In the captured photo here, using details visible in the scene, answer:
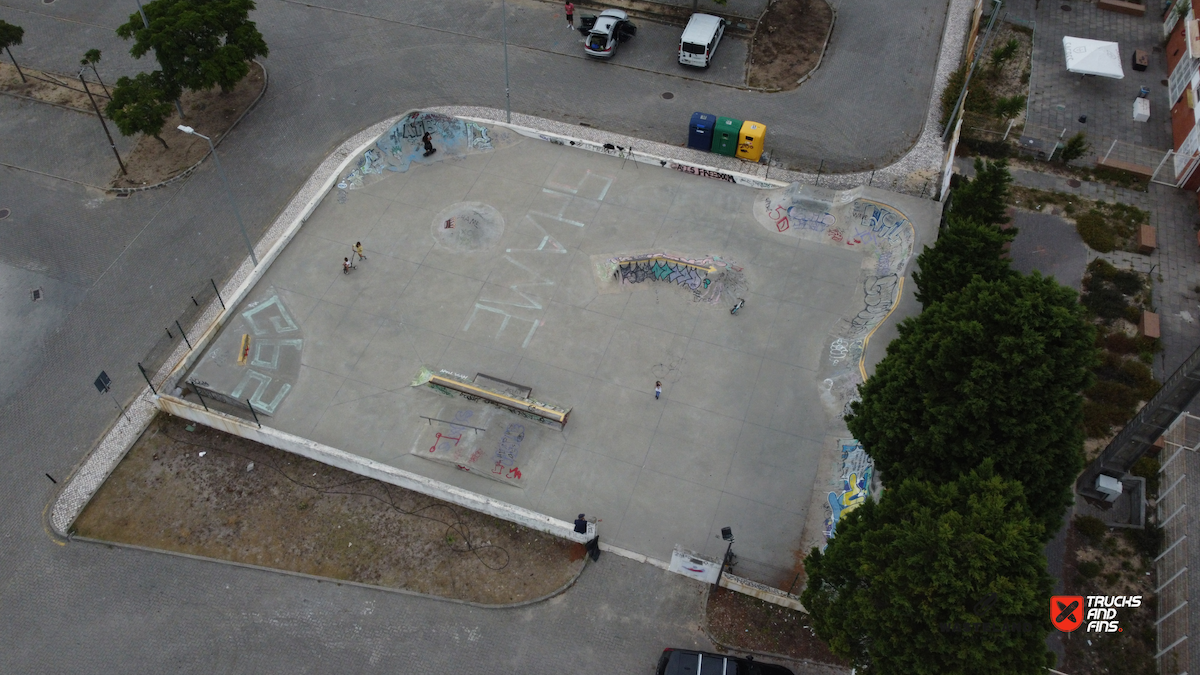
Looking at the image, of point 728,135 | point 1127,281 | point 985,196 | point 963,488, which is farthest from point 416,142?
point 1127,281

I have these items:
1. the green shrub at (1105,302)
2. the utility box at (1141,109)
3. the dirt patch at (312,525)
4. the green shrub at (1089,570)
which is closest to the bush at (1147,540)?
the green shrub at (1089,570)

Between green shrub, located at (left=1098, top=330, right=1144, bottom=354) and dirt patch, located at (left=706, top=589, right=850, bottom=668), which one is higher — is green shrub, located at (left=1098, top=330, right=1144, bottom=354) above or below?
above

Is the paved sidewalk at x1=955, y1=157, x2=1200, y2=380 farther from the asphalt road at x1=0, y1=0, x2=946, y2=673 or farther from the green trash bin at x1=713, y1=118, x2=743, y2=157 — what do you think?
the green trash bin at x1=713, y1=118, x2=743, y2=157

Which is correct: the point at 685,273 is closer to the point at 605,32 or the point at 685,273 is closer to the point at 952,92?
the point at 605,32

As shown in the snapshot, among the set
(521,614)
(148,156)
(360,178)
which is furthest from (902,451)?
(148,156)

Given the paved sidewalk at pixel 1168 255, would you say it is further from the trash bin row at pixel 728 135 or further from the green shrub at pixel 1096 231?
→ the trash bin row at pixel 728 135

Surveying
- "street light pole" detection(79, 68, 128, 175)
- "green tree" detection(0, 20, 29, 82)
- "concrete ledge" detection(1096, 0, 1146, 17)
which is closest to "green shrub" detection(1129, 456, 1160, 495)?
"concrete ledge" detection(1096, 0, 1146, 17)
